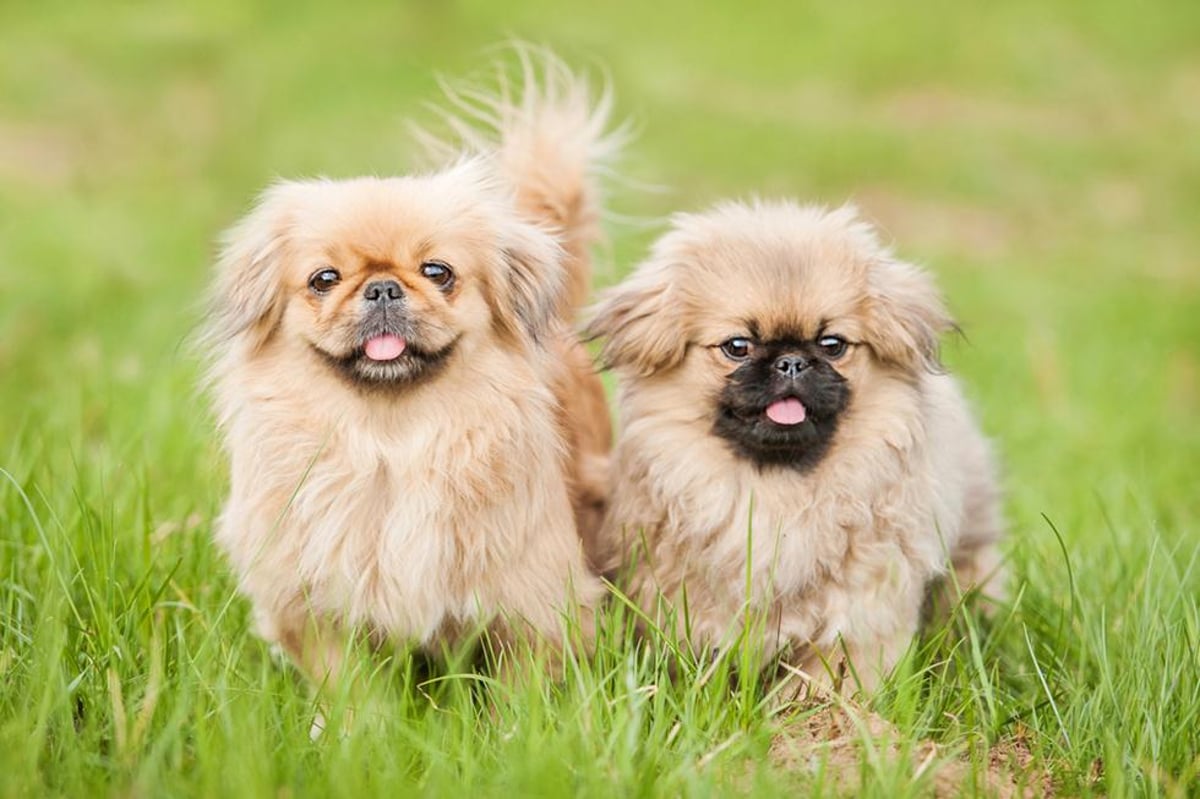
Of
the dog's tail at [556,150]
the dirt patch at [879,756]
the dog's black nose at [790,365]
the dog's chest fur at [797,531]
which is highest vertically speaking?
the dog's tail at [556,150]

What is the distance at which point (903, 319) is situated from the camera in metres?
3.11

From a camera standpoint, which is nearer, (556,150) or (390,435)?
(390,435)

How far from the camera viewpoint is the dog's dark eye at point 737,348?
3051 millimetres

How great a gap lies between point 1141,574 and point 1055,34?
1201cm

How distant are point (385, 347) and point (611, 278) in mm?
1587

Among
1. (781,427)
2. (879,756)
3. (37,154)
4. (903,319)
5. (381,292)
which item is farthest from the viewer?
(37,154)

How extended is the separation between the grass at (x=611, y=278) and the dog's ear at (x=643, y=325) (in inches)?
28.5

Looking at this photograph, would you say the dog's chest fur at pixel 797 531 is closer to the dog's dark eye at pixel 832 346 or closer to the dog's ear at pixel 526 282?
the dog's dark eye at pixel 832 346

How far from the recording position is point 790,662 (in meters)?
3.07

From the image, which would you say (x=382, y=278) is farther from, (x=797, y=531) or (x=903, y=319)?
(x=903, y=319)

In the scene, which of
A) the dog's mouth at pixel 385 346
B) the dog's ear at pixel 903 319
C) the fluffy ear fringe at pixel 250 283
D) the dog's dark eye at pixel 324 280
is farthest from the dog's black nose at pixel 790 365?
the fluffy ear fringe at pixel 250 283

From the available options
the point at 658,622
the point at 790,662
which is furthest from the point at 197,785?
the point at 790,662

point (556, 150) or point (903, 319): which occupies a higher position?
point (556, 150)

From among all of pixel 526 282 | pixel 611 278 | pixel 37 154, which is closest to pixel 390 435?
pixel 526 282
